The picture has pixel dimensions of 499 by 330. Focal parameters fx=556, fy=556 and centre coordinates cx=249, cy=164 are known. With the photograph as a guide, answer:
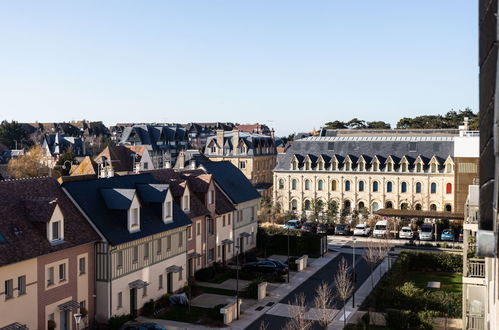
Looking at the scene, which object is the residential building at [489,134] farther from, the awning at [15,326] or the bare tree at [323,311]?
the awning at [15,326]

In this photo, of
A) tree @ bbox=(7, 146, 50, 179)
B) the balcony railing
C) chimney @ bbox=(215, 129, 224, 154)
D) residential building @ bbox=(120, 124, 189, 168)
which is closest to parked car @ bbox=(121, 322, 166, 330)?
the balcony railing

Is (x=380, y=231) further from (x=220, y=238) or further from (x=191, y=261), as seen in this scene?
(x=191, y=261)

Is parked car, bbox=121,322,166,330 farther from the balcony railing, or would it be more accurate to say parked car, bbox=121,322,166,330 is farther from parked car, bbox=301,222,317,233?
parked car, bbox=301,222,317,233

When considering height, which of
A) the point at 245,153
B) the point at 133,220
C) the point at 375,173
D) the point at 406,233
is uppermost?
the point at 245,153

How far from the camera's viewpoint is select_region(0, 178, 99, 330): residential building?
2598cm

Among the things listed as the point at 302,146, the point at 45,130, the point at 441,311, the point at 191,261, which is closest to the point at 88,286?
the point at 191,261

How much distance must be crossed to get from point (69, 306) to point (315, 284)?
799 inches

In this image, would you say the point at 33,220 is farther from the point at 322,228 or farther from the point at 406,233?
the point at 406,233

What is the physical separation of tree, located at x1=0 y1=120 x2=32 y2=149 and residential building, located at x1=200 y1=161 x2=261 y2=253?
100180mm

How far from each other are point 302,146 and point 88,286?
54092 millimetres

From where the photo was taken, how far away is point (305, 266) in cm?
4828

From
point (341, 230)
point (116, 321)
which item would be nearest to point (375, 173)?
point (341, 230)

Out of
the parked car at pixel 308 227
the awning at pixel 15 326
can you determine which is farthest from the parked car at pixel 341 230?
the awning at pixel 15 326

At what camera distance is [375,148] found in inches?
3041
